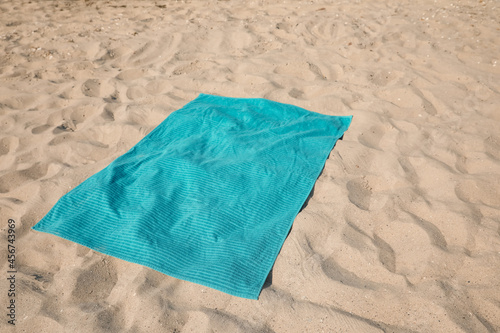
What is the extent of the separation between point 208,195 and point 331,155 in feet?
2.70

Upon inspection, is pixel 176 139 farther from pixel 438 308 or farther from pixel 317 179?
pixel 438 308

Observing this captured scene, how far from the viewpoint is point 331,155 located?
7.63ft

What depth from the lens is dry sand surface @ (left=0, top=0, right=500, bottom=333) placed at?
1.53 metres

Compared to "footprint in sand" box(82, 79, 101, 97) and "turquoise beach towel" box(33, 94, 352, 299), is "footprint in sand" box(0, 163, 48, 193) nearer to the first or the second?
"turquoise beach towel" box(33, 94, 352, 299)

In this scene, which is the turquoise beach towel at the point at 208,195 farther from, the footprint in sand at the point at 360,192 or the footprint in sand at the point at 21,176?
the footprint in sand at the point at 21,176

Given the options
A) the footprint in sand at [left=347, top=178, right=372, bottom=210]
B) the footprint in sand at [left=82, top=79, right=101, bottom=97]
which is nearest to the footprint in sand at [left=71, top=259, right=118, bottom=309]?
the footprint in sand at [left=347, top=178, right=372, bottom=210]

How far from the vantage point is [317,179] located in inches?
85.7

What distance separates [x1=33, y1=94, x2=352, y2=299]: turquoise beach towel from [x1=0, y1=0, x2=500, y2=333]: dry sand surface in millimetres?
80

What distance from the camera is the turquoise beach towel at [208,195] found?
5.73 feet

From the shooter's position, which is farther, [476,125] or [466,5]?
[466,5]

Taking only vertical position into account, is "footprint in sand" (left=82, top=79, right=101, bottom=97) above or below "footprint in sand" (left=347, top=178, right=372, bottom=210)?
below

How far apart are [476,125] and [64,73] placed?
11.1 ft

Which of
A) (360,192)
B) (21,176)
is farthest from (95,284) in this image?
(360,192)

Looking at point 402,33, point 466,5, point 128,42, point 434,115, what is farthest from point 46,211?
point 466,5
